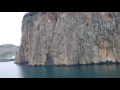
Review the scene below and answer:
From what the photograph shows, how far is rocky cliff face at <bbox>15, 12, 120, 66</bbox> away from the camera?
171ft

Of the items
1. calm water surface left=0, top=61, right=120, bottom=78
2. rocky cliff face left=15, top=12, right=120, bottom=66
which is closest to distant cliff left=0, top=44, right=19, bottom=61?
rocky cliff face left=15, top=12, right=120, bottom=66

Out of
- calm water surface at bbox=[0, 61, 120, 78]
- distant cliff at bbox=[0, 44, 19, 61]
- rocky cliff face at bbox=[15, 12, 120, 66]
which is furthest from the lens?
distant cliff at bbox=[0, 44, 19, 61]

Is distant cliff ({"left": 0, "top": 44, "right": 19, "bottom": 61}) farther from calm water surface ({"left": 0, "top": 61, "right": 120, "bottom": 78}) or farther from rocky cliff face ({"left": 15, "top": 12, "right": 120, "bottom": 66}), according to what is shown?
calm water surface ({"left": 0, "top": 61, "right": 120, "bottom": 78})

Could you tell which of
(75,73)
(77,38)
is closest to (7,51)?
(77,38)

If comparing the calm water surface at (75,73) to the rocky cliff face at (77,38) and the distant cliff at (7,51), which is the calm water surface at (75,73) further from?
the distant cliff at (7,51)

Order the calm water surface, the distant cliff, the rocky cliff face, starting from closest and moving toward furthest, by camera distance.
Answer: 1. the calm water surface
2. the rocky cliff face
3. the distant cliff

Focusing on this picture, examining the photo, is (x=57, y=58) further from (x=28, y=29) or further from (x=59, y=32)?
(x=28, y=29)

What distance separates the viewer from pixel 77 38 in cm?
5444

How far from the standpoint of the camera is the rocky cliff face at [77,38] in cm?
5209
